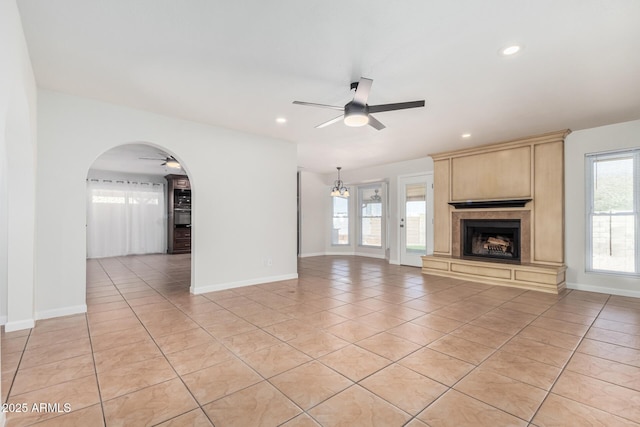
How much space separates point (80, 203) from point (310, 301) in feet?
10.1

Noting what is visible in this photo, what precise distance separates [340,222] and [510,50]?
725cm

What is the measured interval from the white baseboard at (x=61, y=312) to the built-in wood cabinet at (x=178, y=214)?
241 inches

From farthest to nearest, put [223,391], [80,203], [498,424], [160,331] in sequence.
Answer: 1. [80,203]
2. [160,331]
3. [223,391]
4. [498,424]

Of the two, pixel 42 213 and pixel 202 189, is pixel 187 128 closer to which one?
pixel 202 189

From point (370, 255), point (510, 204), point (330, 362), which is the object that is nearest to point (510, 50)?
point (330, 362)

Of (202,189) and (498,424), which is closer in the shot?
(498,424)

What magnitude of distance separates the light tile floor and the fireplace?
1.52 meters

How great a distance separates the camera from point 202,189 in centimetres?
454

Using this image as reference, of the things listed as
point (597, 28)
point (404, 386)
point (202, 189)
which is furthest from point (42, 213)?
point (597, 28)

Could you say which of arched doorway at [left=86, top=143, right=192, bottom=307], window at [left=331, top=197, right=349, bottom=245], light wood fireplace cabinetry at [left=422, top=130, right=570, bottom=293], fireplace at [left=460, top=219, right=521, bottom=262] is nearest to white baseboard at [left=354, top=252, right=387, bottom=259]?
window at [left=331, top=197, right=349, bottom=245]

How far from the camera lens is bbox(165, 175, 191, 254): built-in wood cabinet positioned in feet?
30.9

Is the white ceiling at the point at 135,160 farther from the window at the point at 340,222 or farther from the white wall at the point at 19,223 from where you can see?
the window at the point at 340,222

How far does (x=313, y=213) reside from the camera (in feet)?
30.2

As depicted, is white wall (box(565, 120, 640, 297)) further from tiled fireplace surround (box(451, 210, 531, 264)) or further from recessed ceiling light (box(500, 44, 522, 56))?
recessed ceiling light (box(500, 44, 522, 56))
